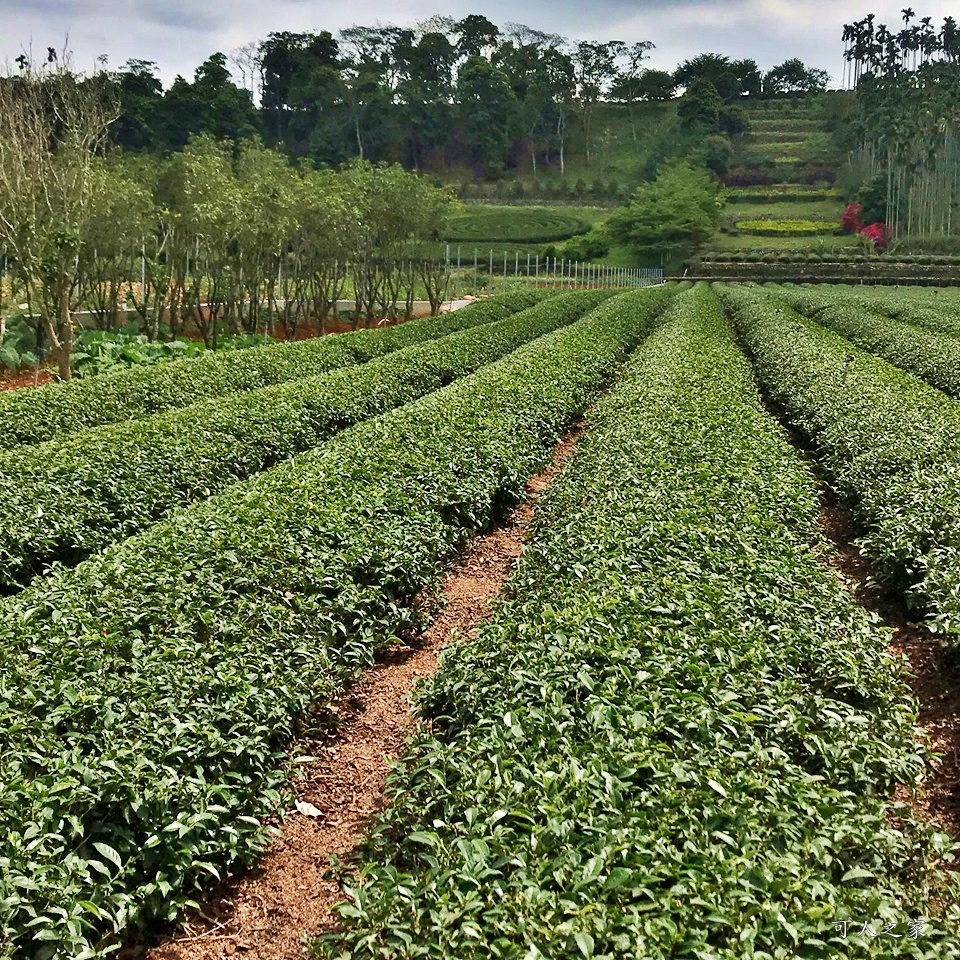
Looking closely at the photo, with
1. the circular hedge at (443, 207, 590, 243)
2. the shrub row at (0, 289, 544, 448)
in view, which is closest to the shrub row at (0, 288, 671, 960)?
the shrub row at (0, 289, 544, 448)

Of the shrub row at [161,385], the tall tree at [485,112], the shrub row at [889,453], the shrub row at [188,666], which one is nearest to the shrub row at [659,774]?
the shrub row at [188,666]

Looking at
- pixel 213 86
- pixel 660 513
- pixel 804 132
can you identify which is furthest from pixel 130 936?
pixel 804 132

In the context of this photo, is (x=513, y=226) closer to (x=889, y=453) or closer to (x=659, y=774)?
(x=889, y=453)

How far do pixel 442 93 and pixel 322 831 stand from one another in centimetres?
10934

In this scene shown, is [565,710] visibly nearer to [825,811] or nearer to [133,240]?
[825,811]

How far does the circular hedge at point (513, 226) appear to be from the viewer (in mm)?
75875

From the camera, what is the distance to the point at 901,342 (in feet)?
64.9

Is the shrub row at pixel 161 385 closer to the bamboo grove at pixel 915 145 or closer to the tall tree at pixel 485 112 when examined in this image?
the bamboo grove at pixel 915 145

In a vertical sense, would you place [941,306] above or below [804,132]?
below

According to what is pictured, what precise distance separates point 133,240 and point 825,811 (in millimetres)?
24607

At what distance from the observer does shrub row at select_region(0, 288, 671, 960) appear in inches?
140

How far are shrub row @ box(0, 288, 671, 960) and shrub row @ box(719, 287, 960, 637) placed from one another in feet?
11.2

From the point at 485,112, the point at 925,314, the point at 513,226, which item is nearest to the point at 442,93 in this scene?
the point at 485,112

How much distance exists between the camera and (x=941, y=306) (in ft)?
102
